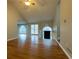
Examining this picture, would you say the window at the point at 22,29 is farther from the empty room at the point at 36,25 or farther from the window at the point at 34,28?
the window at the point at 34,28

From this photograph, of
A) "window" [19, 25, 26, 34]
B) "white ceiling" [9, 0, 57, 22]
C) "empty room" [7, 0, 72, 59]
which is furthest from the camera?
"window" [19, 25, 26, 34]

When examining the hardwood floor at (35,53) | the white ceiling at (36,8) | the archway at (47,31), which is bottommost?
the hardwood floor at (35,53)

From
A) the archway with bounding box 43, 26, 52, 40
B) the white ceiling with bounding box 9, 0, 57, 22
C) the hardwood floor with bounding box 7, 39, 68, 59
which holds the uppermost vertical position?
the white ceiling with bounding box 9, 0, 57, 22

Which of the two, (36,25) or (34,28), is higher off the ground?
(36,25)

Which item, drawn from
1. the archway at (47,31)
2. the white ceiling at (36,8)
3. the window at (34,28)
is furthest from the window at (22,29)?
the white ceiling at (36,8)

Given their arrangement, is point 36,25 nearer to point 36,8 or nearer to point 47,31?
point 47,31

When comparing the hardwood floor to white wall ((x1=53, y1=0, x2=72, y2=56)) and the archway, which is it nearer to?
white wall ((x1=53, y1=0, x2=72, y2=56))

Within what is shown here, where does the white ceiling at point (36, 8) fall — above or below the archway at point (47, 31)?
above

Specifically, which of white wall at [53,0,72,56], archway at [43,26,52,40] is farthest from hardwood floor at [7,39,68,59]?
archway at [43,26,52,40]

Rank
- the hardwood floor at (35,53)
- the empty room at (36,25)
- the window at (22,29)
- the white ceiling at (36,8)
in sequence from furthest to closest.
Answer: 1. the window at (22,29)
2. the white ceiling at (36,8)
3. the empty room at (36,25)
4. the hardwood floor at (35,53)

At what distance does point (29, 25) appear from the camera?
15.7 m

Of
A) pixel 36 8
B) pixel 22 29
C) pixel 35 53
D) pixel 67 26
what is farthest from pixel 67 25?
pixel 22 29
